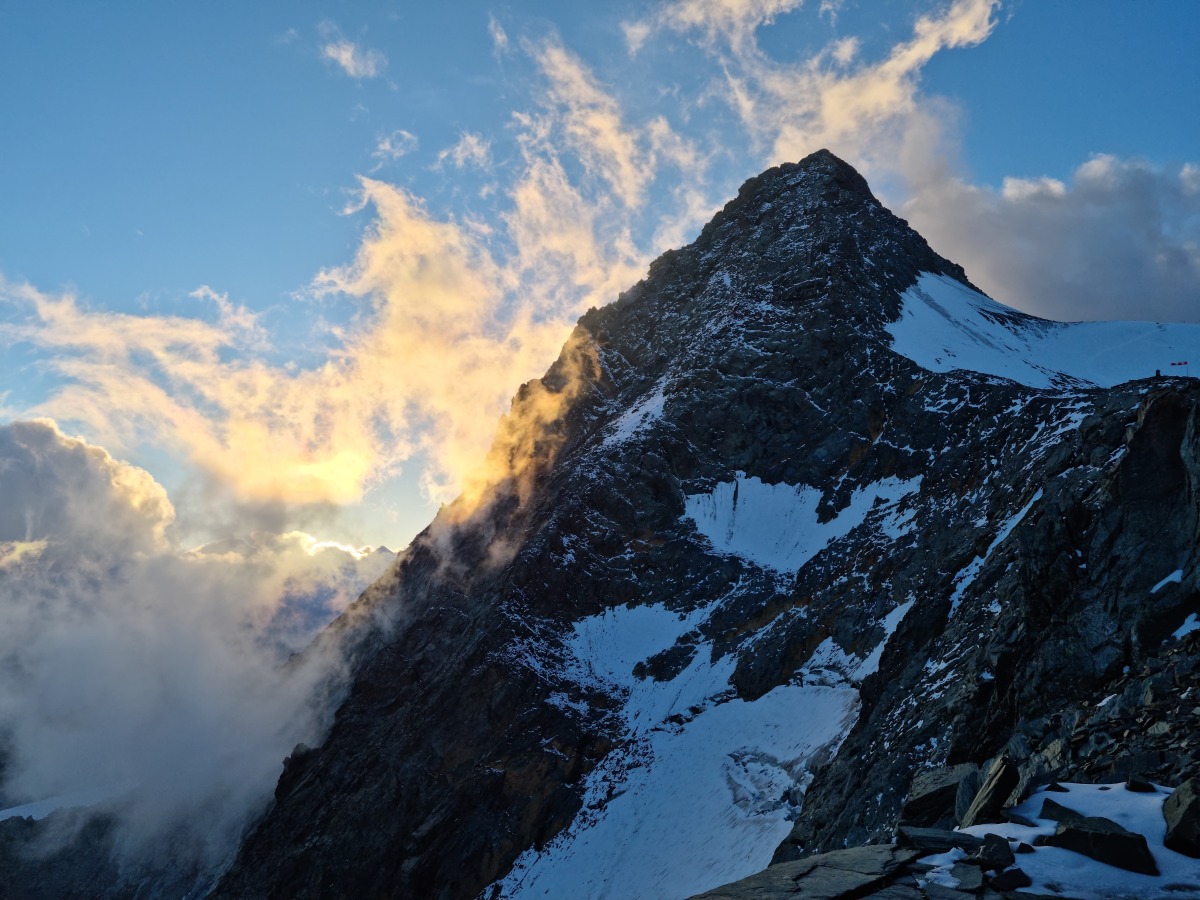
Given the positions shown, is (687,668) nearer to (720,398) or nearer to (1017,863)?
(720,398)

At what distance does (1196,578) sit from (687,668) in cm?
4379

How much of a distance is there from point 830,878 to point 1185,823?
4222 millimetres

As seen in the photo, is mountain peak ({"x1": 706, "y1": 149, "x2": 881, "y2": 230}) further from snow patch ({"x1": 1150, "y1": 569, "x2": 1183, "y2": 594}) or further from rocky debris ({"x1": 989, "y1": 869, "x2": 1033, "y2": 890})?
rocky debris ({"x1": 989, "y1": 869, "x2": 1033, "y2": 890})

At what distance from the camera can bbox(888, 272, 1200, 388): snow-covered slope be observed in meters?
75.7

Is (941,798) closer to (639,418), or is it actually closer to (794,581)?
(794,581)

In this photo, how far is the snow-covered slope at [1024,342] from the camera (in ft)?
248

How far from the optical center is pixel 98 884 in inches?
3666

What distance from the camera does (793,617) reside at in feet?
186

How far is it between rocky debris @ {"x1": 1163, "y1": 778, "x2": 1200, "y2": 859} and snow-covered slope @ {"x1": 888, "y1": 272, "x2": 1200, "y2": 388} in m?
67.0

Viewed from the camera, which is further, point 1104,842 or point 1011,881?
point 1104,842

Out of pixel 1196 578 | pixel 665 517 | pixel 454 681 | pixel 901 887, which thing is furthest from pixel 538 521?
pixel 901 887

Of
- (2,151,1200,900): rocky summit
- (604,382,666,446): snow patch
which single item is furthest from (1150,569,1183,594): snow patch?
(604,382,666,446): snow patch

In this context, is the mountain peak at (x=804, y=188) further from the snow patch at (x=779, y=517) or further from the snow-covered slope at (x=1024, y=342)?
the snow patch at (x=779, y=517)

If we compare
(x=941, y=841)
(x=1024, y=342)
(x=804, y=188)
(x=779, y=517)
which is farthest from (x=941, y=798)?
(x=804, y=188)
